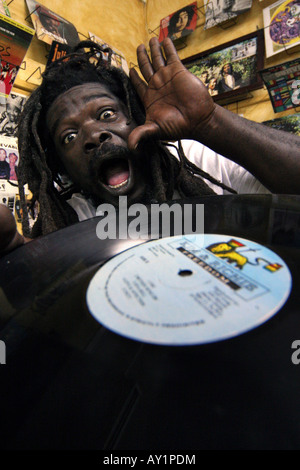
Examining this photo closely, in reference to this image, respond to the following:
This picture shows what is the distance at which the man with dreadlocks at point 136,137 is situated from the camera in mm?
574

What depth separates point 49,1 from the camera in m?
1.41

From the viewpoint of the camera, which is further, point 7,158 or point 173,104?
point 7,158

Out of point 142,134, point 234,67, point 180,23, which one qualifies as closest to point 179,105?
point 142,134

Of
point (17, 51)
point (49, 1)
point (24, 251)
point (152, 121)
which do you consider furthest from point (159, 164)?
point (49, 1)

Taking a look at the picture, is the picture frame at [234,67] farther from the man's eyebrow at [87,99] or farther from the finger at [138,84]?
the man's eyebrow at [87,99]

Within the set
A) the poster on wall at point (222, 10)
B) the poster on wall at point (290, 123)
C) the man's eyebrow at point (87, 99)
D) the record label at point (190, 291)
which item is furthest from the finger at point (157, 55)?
the poster on wall at point (222, 10)

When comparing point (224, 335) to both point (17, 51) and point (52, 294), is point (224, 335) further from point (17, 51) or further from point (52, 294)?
point (17, 51)

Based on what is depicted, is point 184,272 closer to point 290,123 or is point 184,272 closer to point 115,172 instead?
point 115,172

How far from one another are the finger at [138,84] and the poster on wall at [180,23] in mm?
1433

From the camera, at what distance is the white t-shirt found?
733mm

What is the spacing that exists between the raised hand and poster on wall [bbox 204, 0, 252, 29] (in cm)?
138

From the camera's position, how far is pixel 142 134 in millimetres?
558

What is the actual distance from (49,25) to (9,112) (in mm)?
526

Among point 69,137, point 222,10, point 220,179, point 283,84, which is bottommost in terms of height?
point 220,179
